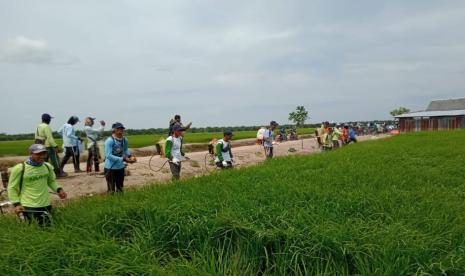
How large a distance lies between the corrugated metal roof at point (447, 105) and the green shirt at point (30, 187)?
1778 inches

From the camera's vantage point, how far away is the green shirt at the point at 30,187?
15.6 feet

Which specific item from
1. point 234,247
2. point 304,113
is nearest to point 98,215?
point 234,247

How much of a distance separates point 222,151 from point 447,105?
140ft

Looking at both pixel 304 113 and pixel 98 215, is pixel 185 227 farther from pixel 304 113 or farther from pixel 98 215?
pixel 304 113

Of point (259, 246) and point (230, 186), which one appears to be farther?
point (230, 186)

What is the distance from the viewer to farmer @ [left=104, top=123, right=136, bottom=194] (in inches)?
254

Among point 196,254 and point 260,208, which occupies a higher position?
point 260,208

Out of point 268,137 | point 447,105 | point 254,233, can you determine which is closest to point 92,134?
point 268,137

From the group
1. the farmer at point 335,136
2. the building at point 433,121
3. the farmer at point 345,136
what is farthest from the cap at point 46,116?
the building at point 433,121

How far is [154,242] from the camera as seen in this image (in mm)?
4141

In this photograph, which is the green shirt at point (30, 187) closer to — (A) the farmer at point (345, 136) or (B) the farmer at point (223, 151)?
(B) the farmer at point (223, 151)

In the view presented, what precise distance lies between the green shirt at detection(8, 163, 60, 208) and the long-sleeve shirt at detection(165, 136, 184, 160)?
3.00 meters

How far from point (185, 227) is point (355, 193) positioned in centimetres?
248

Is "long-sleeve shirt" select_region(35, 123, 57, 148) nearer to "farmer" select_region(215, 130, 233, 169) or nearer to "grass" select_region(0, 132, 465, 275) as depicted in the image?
"farmer" select_region(215, 130, 233, 169)
